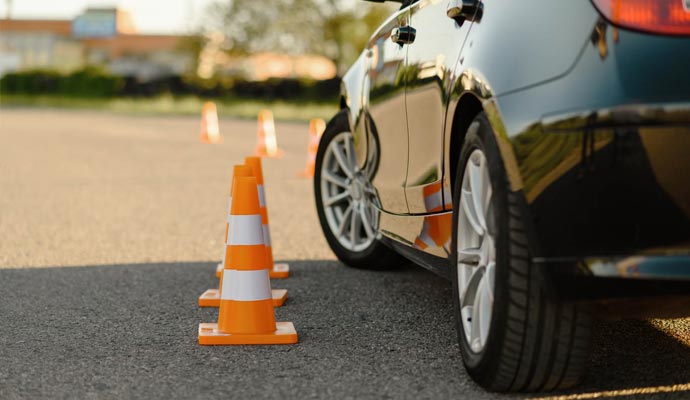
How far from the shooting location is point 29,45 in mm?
112000

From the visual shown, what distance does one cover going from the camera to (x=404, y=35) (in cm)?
468

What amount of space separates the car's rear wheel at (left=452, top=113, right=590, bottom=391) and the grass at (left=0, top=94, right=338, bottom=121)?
28.2m

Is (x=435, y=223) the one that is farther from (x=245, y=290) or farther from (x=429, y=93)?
(x=245, y=290)

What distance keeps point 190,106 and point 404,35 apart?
35.3m

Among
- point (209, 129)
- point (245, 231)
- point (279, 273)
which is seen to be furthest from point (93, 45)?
point (245, 231)

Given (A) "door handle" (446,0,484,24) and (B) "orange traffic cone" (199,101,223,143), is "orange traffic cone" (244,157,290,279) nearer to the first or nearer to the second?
(A) "door handle" (446,0,484,24)

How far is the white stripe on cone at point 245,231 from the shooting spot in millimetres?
4477

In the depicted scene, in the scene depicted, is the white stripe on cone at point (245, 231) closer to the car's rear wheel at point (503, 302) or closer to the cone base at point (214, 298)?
the cone base at point (214, 298)

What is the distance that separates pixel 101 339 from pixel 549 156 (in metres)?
2.23

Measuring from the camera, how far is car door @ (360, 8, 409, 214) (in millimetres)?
4652

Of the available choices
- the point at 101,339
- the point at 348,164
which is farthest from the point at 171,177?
the point at 101,339

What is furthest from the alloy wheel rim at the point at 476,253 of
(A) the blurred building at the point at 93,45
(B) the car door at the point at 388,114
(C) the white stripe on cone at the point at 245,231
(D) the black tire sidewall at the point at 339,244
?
(A) the blurred building at the point at 93,45

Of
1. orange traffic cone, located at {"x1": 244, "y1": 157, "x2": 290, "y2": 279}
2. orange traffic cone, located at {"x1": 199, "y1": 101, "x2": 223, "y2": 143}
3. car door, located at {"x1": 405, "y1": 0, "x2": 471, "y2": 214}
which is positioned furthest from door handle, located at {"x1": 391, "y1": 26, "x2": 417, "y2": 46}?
orange traffic cone, located at {"x1": 199, "y1": 101, "x2": 223, "y2": 143}

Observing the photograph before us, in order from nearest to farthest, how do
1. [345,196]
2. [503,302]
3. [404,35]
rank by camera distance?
1. [503,302]
2. [404,35]
3. [345,196]
